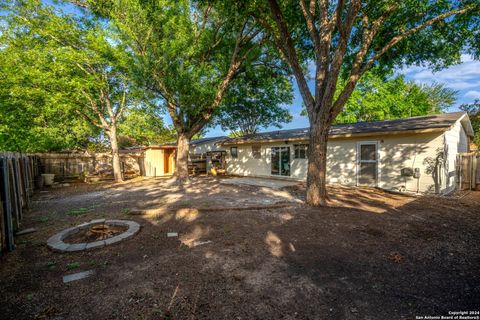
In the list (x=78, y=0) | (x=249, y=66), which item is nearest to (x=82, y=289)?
(x=249, y=66)

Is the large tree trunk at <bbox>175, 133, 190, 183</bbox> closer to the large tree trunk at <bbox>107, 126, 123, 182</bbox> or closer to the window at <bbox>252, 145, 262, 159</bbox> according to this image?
the large tree trunk at <bbox>107, 126, 123, 182</bbox>

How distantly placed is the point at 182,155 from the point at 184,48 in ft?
19.4

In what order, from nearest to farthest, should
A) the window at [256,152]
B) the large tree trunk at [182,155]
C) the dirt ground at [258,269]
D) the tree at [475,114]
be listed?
the dirt ground at [258,269], the large tree trunk at [182,155], the window at [256,152], the tree at [475,114]

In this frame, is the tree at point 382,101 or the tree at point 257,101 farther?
the tree at point 382,101

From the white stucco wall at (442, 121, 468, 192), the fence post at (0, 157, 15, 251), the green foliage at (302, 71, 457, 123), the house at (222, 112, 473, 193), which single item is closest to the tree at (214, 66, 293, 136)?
the house at (222, 112, 473, 193)

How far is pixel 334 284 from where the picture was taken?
8.63 feet

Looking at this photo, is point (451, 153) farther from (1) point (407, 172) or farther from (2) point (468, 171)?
(1) point (407, 172)

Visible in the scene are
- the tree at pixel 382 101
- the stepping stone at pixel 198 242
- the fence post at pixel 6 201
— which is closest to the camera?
the fence post at pixel 6 201

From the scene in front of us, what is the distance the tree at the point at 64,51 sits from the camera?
34.7 feet

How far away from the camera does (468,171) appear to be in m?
9.26

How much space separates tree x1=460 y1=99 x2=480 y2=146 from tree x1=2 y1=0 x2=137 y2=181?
25.9m

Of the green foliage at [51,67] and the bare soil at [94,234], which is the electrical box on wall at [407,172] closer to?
the bare soil at [94,234]

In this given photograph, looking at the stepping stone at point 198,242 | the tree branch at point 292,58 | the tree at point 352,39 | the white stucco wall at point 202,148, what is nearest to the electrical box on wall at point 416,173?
the tree at point 352,39

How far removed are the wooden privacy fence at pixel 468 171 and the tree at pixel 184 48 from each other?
1052 cm
